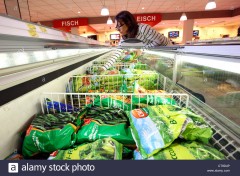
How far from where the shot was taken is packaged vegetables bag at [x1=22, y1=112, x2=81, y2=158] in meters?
0.94

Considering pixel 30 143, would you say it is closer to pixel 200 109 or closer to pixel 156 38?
pixel 200 109

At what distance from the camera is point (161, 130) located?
840mm

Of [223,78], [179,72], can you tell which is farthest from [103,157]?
[223,78]

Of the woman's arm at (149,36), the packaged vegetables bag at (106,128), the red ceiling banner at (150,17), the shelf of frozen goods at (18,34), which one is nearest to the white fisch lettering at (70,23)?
the red ceiling banner at (150,17)

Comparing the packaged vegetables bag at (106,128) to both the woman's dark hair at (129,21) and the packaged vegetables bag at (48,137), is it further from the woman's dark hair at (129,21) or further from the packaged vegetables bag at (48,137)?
the woman's dark hair at (129,21)

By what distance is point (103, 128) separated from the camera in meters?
0.99

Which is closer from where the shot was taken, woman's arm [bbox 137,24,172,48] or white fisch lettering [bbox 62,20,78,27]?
woman's arm [bbox 137,24,172,48]

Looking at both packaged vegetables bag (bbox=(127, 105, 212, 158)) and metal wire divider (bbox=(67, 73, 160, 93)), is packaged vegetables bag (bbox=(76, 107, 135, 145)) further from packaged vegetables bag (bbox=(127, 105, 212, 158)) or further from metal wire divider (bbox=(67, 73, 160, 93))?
metal wire divider (bbox=(67, 73, 160, 93))

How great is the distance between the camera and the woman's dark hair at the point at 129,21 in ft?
7.33

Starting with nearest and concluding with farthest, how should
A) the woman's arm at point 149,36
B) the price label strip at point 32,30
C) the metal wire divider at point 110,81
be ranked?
the price label strip at point 32,30, the metal wire divider at point 110,81, the woman's arm at point 149,36

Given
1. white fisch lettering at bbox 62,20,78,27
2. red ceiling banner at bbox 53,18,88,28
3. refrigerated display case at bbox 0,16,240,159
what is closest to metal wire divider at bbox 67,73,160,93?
refrigerated display case at bbox 0,16,240,159

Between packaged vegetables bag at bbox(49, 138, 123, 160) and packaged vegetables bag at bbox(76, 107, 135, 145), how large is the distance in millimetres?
72

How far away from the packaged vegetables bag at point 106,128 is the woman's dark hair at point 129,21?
1.63 meters

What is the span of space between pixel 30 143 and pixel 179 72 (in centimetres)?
158
